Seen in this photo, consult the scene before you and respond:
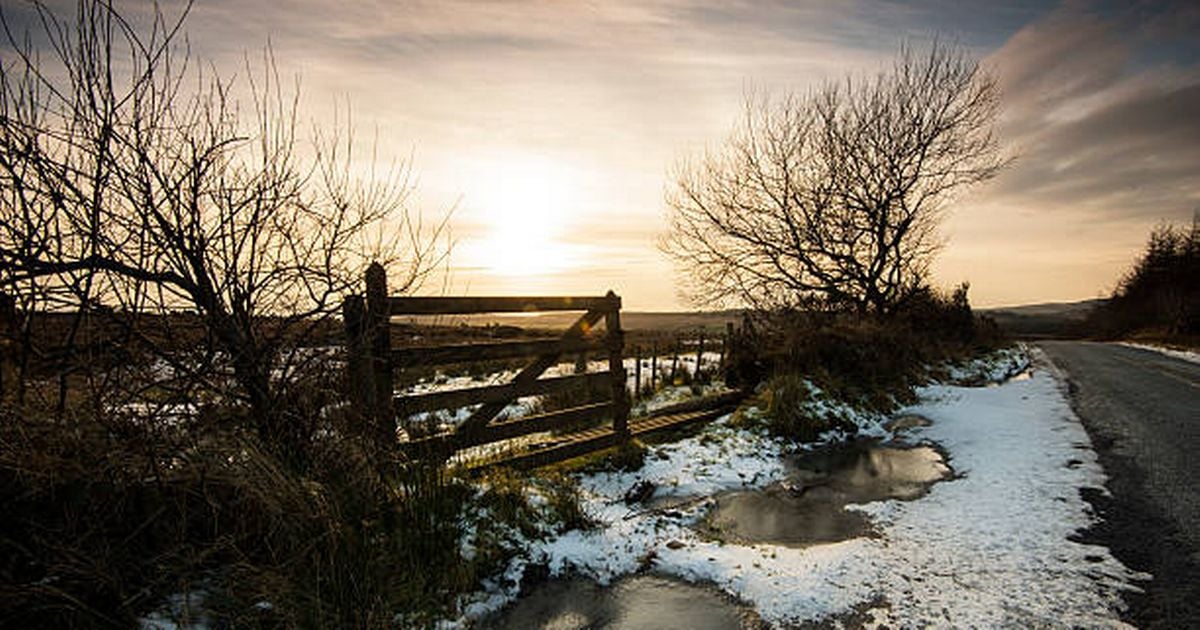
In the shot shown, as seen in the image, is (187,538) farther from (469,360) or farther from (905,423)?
(905,423)

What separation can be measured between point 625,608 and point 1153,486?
226 inches

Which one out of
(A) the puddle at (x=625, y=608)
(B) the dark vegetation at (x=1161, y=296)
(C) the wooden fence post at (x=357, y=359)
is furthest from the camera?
(B) the dark vegetation at (x=1161, y=296)

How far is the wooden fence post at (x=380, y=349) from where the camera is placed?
412cm

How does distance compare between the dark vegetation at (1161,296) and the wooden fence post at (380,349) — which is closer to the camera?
the wooden fence post at (380,349)

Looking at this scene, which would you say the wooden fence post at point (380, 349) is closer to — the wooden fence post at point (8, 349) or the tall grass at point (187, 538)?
the tall grass at point (187, 538)

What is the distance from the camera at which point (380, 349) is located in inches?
168

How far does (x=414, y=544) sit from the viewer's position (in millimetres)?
3400

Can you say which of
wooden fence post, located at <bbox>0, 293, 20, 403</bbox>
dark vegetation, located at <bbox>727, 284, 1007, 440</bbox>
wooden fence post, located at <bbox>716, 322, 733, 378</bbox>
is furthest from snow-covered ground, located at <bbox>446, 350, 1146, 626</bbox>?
wooden fence post, located at <bbox>716, 322, 733, 378</bbox>

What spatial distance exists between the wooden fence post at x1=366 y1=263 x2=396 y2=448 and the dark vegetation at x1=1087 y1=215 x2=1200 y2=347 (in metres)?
37.0

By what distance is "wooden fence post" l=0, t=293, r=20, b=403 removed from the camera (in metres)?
2.77

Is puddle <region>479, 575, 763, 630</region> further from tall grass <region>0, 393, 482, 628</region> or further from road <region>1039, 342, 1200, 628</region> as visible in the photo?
road <region>1039, 342, 1200, 628</region>

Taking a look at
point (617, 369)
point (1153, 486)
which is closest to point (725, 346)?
point (617, 369)

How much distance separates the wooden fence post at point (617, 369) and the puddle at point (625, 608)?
9.13ft

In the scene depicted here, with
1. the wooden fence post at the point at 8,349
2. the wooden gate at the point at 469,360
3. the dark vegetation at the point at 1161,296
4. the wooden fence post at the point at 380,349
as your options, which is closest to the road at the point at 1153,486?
the wooden gate at the point at 469,360
